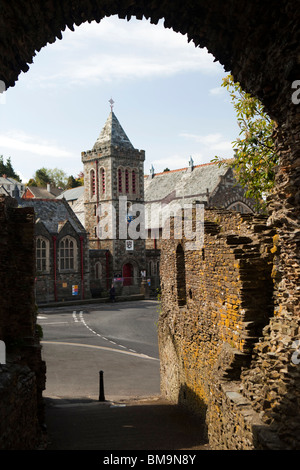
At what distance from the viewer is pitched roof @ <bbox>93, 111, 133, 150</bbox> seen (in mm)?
46656

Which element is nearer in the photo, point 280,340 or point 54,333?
point 280,340

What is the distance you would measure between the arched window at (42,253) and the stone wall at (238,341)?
28390 millimetres

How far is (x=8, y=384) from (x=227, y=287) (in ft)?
13.4

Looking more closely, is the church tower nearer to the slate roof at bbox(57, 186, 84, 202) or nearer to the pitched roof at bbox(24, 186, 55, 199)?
the slate roof at bbox(57, 186, 84, 202)

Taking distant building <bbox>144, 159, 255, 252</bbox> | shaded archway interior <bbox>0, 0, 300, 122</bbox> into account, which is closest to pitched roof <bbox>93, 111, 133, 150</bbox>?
distant building <bbox>144, 159, 255, 252</bbox>

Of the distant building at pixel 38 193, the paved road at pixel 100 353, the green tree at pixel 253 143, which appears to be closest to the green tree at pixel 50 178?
the distant building at pixel 38 193

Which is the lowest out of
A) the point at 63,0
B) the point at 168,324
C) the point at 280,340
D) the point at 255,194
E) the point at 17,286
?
the point at 168,324

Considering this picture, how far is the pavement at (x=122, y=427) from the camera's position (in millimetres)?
8391

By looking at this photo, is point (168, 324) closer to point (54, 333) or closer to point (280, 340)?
point (280, 340)

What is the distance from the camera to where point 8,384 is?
21.8 ft

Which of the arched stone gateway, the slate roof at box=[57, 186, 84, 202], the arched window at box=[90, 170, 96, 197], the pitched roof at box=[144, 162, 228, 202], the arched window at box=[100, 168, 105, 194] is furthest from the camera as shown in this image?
the slate roof at box=[57, 186, 84, 202]

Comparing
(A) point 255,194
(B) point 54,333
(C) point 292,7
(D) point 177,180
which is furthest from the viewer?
(D) point 177,180

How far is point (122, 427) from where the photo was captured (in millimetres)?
9625

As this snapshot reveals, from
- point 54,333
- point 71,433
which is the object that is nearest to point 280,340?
point 71,433
